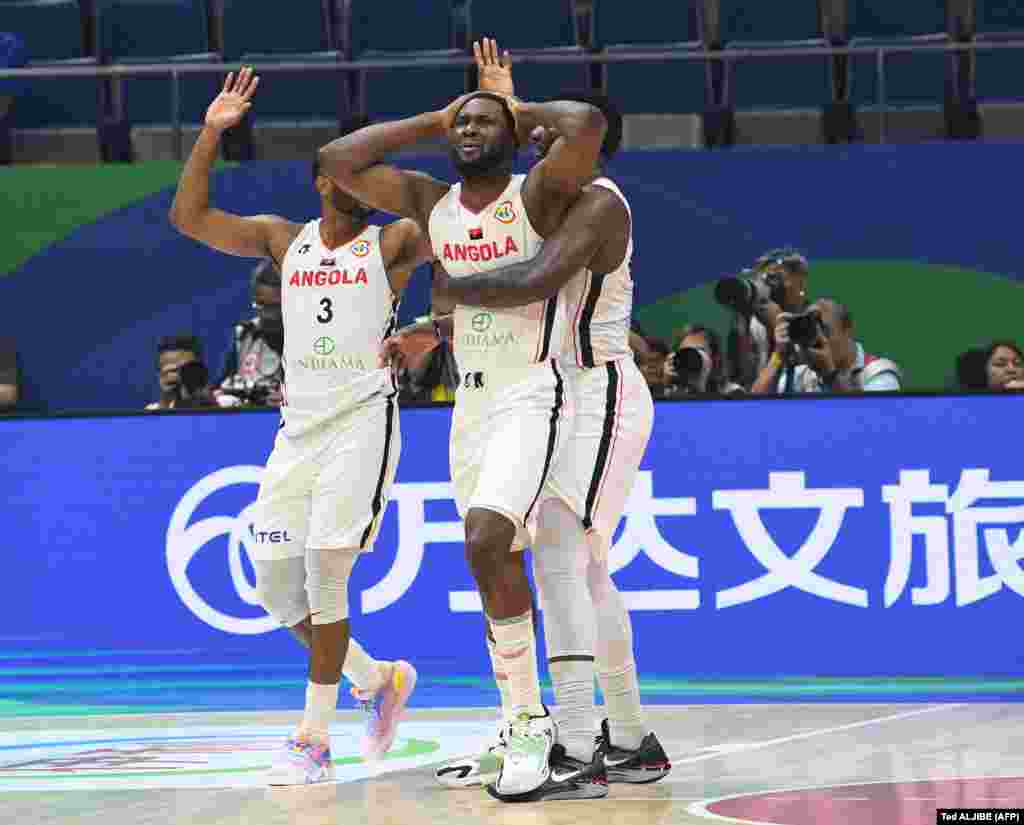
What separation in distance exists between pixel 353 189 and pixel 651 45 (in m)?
6.36

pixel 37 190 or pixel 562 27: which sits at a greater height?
pixel 562 27

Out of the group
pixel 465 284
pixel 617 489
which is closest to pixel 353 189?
pixel 465 284

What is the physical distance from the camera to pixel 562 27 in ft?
42.1

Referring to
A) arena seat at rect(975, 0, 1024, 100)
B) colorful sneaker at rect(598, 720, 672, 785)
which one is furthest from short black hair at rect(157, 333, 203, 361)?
arena seat at rect(975, 0, 1024, 100)

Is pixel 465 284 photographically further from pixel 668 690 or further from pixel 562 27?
pixel 562 27

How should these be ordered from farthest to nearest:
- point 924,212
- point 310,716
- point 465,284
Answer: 1. point 924,212
2. point 310,716
3. point 465,284

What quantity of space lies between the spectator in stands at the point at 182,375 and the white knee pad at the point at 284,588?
268 centimetres

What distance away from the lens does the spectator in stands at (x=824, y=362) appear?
9.61 metres

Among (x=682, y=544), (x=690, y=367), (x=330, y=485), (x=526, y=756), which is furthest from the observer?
(x=690, y=367)

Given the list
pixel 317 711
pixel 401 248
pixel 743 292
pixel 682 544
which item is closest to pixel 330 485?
pixel 317 711

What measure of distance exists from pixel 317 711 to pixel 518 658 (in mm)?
895

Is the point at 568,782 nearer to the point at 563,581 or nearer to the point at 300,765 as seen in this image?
the point at 563,581

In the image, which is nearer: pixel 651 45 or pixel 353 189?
pixel 353 189

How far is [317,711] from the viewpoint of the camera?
266 inches
